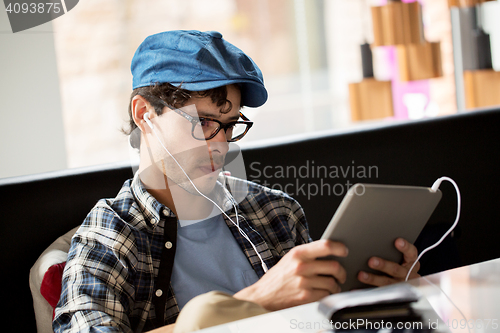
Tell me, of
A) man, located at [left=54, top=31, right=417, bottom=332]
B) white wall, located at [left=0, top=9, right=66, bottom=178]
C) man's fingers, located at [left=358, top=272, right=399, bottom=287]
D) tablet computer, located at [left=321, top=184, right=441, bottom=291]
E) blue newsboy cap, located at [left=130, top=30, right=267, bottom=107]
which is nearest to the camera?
tablet computer, located at [left=321, top=184, right=441, bottom=291]

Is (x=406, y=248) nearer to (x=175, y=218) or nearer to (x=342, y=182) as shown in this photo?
(x=175, y=218)

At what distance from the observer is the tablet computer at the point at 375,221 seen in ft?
2.26

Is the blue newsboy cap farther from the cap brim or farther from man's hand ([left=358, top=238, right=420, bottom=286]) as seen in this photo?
man's hand ([left=358, top=238, right=420, bottom=286])

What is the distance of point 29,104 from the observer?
1.68 meters

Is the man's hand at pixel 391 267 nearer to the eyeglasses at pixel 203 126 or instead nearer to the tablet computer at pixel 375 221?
the tablet computer at pixel 375 221

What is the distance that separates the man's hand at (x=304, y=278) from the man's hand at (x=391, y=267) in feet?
0.23

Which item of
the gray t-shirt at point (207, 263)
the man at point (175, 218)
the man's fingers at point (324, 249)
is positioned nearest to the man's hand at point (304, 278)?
the man's fingers at point (324, 249)

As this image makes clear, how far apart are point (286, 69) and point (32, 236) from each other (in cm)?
235

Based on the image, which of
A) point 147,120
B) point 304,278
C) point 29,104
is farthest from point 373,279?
point 29,104

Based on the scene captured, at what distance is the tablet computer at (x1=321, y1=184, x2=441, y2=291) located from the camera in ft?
2.26

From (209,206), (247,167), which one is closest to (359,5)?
(247,167)

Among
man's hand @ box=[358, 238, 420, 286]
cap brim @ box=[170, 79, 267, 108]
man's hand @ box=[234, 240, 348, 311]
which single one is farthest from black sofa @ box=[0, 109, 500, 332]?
man's hand @ box=[234, 240, 348, 311]

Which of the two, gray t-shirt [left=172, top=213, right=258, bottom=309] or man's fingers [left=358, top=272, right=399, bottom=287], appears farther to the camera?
gray t-shirt [left=172, top=213, right=258, bottom=309]

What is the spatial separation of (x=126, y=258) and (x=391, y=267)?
1.82 feet
